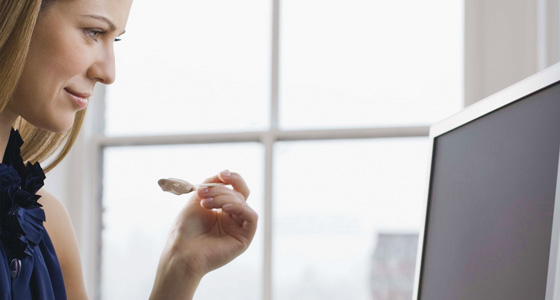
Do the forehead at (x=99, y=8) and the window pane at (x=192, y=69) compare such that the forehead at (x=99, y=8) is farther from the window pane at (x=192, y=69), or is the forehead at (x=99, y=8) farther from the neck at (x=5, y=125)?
the window pane at (x=192, y=69)

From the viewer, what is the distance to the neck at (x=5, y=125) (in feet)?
3.04

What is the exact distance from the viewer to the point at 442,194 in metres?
0.95

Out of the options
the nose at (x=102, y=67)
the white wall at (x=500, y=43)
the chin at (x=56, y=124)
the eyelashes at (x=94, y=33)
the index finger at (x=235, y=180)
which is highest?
the white wall at (x=500, y=43)

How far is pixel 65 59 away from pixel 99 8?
78 mm

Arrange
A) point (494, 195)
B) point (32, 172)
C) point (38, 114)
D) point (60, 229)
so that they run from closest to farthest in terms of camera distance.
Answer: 1. point (494, 195)
2. point (38, 114)
3. point (32, 172)
4. point (60, 229)

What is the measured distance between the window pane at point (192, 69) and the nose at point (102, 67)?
41.8 inches

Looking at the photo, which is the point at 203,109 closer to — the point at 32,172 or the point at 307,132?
the point at 307,132

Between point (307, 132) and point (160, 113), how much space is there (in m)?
0.47

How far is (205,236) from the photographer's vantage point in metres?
1.12

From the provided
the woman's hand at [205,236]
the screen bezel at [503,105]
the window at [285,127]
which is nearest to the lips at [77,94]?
the woman's hand at [205,236]

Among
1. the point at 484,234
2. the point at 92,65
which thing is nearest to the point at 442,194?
the point at 484,234

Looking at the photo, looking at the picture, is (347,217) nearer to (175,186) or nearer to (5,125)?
(175,186)

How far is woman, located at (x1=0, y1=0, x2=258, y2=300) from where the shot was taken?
83cm

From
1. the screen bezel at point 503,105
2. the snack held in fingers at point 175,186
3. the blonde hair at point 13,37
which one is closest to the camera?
the screen bezel at point 503,105
